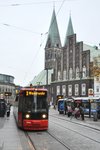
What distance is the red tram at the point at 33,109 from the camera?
2005 centimetres

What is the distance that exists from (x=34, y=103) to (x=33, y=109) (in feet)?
1.32

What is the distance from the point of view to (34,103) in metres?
20.4

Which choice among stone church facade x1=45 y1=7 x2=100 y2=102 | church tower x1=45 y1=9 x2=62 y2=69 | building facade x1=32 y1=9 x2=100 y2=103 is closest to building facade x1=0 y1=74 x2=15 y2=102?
church tower x1=45 y1=9 x2=62 y2=69

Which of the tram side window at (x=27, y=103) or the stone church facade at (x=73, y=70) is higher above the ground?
the stone church facade at (x=73, y=70)

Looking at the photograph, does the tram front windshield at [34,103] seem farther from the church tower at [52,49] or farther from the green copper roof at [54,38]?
the church tower at [52,49]

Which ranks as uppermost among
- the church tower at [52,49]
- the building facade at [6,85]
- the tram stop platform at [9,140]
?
the church tower at [52,49]

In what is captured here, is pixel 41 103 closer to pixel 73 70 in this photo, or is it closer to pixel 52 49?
pixel 73 70

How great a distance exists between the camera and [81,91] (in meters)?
89.7

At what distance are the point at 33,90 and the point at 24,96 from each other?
0.69 metres

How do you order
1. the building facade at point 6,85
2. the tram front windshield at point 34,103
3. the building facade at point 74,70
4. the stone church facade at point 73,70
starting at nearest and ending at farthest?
the tram front windshield at point 34,103 < the building facade at point 74,70 < the stone church facade at point 73,70 < the building facade at point 6,85

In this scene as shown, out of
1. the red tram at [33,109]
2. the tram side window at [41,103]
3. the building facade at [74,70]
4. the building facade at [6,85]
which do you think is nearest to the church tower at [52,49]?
the building facade at [6,85]

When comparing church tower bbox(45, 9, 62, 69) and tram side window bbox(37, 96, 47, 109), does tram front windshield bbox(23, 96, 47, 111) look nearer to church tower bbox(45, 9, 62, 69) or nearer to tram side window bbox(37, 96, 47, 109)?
tram side window bbox(37, 96, 47, 109)

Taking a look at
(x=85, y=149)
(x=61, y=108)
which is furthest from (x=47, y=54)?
(x=85, y=149)

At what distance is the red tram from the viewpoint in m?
20.0
